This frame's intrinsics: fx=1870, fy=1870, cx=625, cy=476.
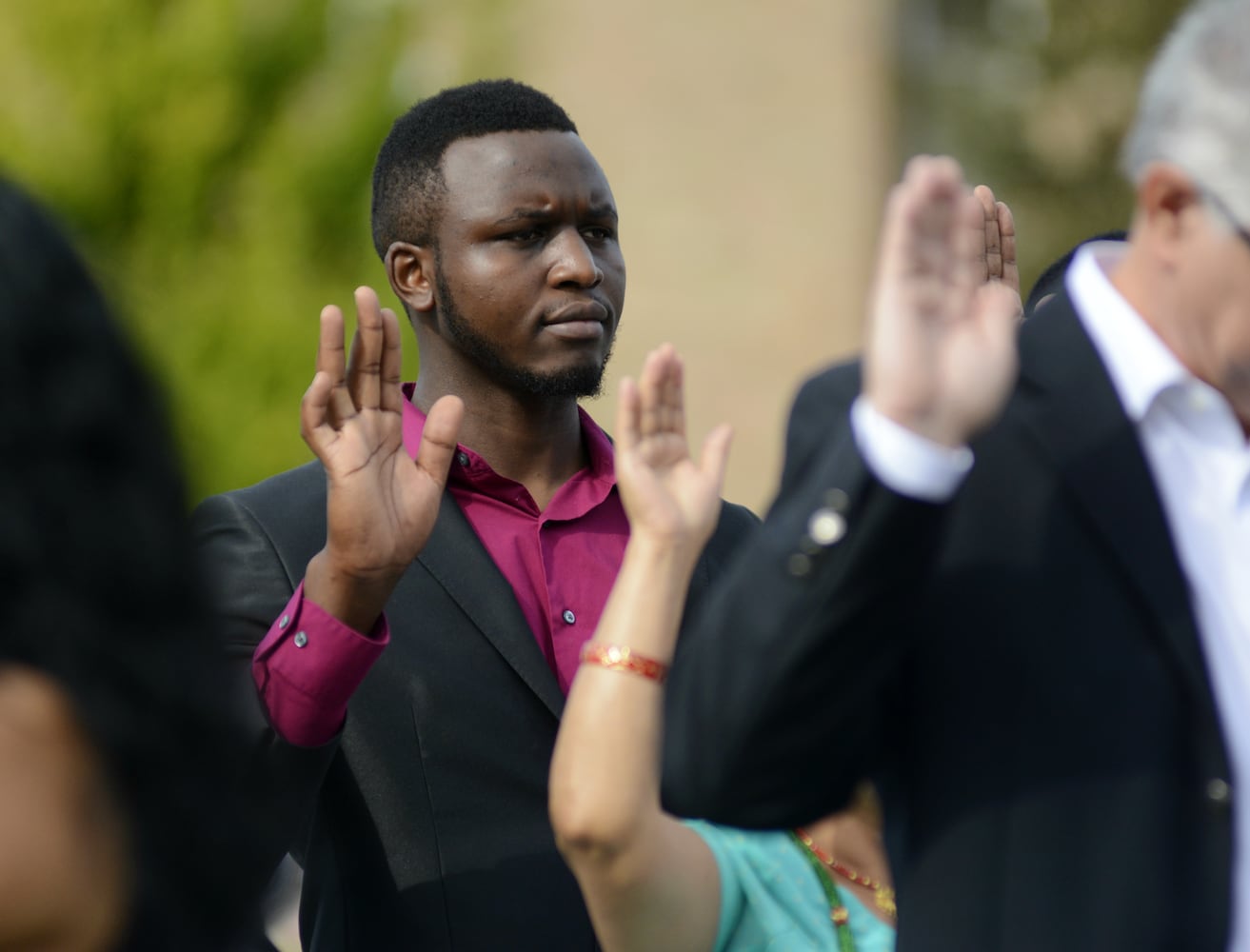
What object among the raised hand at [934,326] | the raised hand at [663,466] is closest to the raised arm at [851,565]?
the raised hand at [934,326]

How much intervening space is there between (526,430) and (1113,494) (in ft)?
5.47

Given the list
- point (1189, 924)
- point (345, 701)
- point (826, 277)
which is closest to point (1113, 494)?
point (1189, 924)

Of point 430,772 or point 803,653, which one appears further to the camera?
point 430,772

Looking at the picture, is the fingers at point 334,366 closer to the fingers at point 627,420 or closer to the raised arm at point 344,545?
the raised arm at point 344,545

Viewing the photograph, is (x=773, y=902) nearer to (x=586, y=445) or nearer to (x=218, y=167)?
(x=586, y=445)

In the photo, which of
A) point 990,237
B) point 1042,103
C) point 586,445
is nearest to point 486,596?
point 586,445

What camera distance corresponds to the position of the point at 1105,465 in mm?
1841

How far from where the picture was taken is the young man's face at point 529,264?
3.32 meters

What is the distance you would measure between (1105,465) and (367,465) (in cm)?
119

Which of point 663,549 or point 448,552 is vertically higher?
point 663,549

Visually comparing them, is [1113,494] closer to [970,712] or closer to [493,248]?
[970,712]

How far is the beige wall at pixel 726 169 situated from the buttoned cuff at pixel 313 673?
1008 cm

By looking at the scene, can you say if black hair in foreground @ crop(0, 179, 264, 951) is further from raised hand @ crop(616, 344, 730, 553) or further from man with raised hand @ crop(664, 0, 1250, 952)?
raised hand @ crop(616, 344, 730, 553)

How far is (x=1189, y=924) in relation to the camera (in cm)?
176
